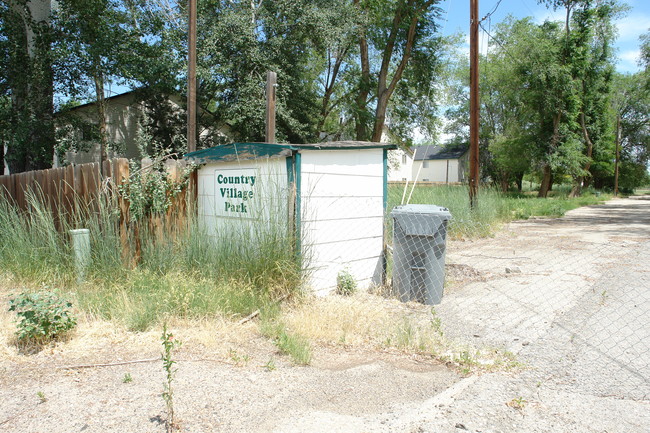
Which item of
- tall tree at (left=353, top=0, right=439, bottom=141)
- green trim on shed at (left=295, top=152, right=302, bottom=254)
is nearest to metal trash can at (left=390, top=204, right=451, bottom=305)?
green trim on shed at (left=295, top=152, right=302, bottom=254)

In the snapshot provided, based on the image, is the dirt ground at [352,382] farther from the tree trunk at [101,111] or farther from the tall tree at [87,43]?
the tree trunk at [101,111]

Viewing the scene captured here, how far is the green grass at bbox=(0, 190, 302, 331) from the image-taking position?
4758mm

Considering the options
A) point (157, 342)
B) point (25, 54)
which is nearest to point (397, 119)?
point (25, 54)

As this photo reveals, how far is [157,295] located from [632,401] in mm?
4197

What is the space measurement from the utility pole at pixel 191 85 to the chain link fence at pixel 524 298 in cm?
493

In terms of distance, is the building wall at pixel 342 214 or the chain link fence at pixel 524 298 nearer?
the chain link fence at pixel 524 298

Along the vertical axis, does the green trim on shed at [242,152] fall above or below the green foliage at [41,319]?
above

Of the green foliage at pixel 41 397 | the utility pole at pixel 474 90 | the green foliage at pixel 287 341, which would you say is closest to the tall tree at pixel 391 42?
the utility pole at pixel 474 90

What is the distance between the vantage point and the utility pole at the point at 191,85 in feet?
31.5

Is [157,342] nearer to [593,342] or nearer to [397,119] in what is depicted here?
[593,342]

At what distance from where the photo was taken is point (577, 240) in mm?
10781

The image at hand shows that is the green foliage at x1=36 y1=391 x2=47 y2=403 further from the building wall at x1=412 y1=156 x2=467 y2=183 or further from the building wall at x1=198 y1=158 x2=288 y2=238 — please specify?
the building wall at x1=412 y1=156 x2=467 y2=183

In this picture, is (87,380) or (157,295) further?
(157,295)

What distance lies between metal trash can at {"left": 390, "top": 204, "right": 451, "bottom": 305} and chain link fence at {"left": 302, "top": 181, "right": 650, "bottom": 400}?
0.04ft
